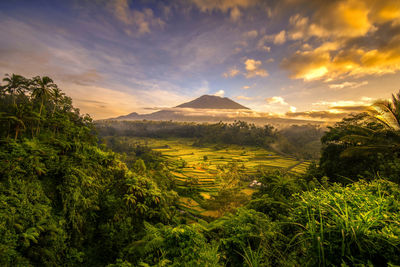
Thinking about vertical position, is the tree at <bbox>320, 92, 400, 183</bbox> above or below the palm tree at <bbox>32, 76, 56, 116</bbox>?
below

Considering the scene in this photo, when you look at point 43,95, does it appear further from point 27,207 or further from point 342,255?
point 342,255

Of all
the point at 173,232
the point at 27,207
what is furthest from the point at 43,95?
the point at 173,232

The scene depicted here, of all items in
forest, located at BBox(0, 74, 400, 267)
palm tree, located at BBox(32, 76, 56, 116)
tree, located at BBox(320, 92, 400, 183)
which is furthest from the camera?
palm tree, located at BBox(32, 76, 56, 116)

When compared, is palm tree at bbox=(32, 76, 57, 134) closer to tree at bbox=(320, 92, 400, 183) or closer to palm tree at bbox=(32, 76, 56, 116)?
palm tree at bbox=(32, 76, 56, 116)

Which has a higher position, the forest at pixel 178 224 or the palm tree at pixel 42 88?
the palm tree at pixel 42 88

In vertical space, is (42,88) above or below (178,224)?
above

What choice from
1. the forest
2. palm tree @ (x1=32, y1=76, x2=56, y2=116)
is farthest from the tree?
palm tree @ (x1=32, y1=76, x2=56, y2=116)

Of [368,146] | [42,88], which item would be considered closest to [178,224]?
[368,146]

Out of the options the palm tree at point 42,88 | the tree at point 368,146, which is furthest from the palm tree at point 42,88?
the tree at point 368,146

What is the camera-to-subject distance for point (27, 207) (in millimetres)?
6477

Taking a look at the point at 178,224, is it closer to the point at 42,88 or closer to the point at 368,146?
the point at 368,146

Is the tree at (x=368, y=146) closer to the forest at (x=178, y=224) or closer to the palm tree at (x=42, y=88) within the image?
the forest at (x=178, y=224)

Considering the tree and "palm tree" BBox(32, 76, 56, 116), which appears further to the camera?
"palm tree" BBox(32, 76, 56, 116)

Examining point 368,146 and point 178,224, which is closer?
point 368,146
